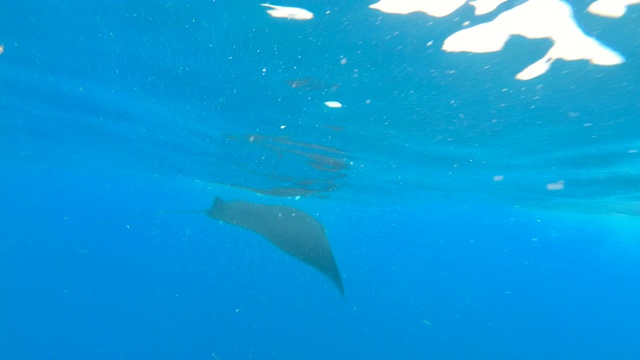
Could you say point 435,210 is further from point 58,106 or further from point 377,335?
point 58,106

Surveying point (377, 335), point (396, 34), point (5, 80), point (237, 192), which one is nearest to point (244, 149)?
point (5, 80)

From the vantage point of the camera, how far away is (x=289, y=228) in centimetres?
1165

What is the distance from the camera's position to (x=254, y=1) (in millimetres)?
6086

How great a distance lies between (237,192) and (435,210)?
16954 mm

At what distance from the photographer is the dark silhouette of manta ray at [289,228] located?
34.2ft

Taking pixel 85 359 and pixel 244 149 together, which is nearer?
pixel 244 149

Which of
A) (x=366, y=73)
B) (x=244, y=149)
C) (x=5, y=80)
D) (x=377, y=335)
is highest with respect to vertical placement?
(x=366, y=73)

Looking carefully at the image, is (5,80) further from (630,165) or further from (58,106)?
(630,165)

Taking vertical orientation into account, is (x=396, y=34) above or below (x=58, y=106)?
above

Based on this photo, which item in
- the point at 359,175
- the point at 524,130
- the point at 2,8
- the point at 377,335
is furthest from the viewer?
the point at 377,335

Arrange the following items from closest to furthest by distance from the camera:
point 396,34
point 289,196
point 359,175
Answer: point 396,34 < point 359,175 < point 289,196

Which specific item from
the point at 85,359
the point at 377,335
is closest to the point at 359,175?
the point at 377,335

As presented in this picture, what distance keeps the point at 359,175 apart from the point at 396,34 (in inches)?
498

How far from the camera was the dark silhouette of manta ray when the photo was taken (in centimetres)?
1043
